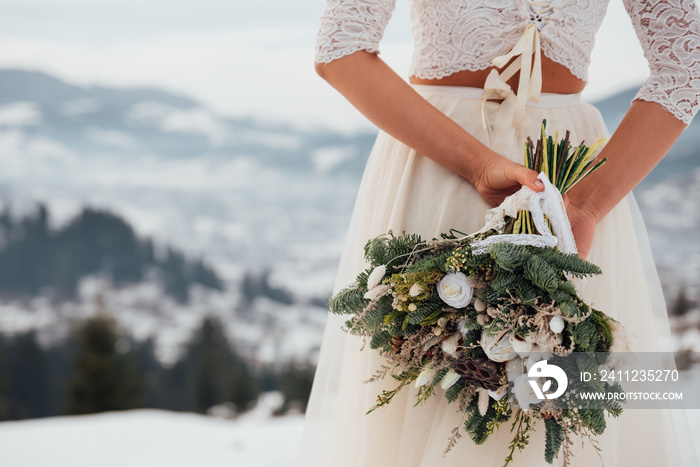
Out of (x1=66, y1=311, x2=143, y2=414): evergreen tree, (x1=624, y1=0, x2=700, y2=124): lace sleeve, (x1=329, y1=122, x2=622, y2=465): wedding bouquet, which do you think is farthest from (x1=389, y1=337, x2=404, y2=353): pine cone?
(x1=66, y1=311, x2=143, y2=414): evergreen tree

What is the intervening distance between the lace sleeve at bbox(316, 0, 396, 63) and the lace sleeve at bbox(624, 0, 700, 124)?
0.48 m

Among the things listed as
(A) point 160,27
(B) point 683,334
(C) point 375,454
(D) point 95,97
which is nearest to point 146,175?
(D) point 95,97

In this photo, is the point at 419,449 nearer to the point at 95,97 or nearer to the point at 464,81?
the point at 464,81

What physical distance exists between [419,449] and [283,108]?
4.12 m

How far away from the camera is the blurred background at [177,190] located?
450 cm

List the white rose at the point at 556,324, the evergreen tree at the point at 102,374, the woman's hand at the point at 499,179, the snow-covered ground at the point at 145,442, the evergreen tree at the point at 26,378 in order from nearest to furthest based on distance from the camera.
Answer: the white rose at the point at 556,324
the woman's hand at the point at 499,179
the snow-covered ground at the point at 145,442
the evergreen tree at the point at 26,378
the evergreen tree at the point at 102,374

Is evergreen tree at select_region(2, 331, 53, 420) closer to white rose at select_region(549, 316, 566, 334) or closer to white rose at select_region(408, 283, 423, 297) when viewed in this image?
white rose at select_region(408, 283, 423, 297)

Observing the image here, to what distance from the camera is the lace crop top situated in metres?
0.87

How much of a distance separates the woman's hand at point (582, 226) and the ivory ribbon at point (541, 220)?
12 centimetres

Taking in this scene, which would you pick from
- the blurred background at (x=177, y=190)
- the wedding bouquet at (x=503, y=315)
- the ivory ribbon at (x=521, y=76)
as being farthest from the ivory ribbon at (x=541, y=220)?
the blurred background at (x=177, y=190)

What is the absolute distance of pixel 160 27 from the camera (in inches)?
177

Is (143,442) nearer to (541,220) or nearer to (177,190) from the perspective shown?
(541,220)

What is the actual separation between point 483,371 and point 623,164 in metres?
0.46

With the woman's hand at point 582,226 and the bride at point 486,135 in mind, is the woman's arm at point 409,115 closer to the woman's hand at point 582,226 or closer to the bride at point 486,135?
the bride at point 486,135
